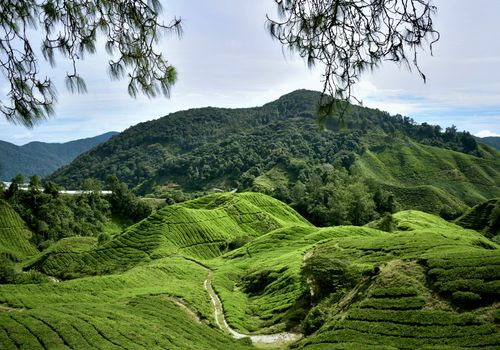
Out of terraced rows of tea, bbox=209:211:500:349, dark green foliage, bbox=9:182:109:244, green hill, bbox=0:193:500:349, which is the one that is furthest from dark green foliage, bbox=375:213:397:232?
dark green foliage, bbox=9:182:109:244

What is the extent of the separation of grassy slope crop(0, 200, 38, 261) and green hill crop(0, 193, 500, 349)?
58145mm

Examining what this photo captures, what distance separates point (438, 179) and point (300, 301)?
560ft

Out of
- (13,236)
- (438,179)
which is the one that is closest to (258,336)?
(13,236)

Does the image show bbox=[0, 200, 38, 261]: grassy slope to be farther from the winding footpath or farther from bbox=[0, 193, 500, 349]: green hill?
the winding footpath

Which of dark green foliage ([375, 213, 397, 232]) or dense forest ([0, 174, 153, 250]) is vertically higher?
dense forest ([0, 174, 153, 250])

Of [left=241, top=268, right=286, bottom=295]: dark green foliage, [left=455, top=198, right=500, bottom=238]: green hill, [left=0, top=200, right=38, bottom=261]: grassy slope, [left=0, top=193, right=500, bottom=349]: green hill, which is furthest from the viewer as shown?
[left=455, top=198, right=500, bottom=238]: green hill

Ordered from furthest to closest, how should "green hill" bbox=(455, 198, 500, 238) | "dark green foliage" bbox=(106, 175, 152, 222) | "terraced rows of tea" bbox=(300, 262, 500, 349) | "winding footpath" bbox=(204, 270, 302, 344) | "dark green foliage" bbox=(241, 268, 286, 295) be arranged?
"dark green foliage" bbox=(106, 175, 152, 222) < "green hill" bbox=(455, 198, 500, 238) < "dark green foliage" bbox=(241, 268, 286, 295) < "winding footpath" bbox=(204, 270, 302, 344) < "terraced rows of tea" bbox=(300, 262, 500, 349)

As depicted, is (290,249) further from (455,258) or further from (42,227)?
(42,227)

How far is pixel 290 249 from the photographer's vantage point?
60719 mm

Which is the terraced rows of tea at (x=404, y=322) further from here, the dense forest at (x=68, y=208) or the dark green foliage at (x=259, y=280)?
the dense forest at (x=68, y=208)

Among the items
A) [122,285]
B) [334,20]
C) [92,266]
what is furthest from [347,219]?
[334,20]

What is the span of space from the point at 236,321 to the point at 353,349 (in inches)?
610

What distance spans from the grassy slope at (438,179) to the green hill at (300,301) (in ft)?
351

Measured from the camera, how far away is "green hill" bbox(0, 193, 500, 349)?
21.9 metres
